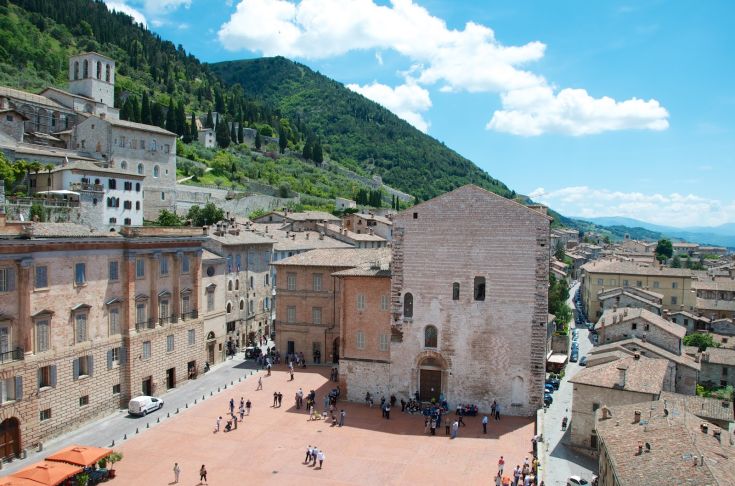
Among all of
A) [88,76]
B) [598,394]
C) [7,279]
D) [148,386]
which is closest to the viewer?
[7,279]

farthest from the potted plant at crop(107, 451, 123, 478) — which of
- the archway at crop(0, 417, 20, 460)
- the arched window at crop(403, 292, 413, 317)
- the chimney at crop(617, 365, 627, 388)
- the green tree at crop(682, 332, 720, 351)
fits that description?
the green tree at crop(682, 332, 720, 351)

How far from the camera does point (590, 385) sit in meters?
33.5

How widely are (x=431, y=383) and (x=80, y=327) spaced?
21358mm

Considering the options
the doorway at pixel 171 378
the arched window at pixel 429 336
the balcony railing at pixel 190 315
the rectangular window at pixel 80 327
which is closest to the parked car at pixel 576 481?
the arched window at pixel 429 336

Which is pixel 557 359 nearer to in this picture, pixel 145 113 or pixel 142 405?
pixel 142 405

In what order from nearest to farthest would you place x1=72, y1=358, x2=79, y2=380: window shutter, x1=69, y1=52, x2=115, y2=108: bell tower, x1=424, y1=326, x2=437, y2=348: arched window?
x1=72, y1=358, x2=79, y2=380: window shutter, x1=424, y1=326, x2=437, y2=348: arched window, x1=69, y1=52, x2=115, y2=108: bell tower

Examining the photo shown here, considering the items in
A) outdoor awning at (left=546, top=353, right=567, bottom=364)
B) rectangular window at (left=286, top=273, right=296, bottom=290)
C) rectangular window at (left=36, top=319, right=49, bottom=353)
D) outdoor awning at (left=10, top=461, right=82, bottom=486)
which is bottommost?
outdoor awning at (left=546, top=353, right=567, bottom=364)

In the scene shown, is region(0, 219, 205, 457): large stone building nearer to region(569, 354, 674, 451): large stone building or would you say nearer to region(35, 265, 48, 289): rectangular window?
region(35, 265, 48, 289): rectangular window

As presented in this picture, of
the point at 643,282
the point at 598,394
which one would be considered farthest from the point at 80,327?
the point at 643,282

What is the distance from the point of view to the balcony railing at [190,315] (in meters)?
42.9

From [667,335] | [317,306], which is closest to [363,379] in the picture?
[317,306]

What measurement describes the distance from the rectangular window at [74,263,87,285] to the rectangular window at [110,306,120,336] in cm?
294

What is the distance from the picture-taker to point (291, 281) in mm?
49969

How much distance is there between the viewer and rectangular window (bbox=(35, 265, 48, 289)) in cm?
3057
